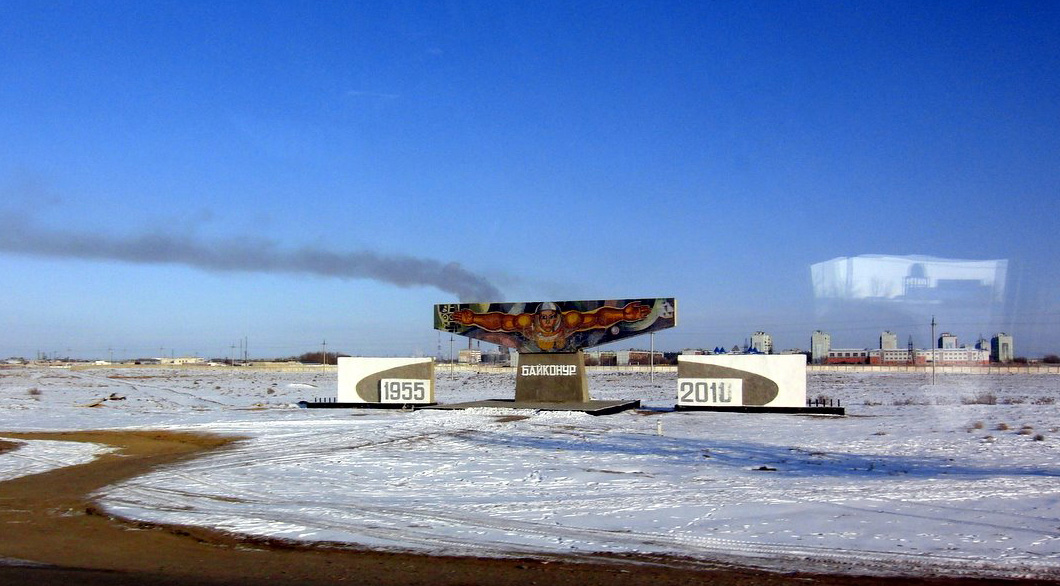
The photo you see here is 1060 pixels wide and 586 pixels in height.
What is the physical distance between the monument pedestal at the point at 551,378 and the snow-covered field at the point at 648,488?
6077mm

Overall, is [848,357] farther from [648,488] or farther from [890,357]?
[648,488]

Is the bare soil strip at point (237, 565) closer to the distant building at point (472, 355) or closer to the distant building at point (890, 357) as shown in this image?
the distant building at point (890, 357)

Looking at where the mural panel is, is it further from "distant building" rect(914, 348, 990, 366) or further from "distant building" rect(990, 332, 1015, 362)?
"distant building" rect(914, 348, 990, 366)

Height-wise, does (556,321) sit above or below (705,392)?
above

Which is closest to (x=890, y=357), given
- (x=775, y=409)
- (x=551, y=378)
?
(x=775, y=409)

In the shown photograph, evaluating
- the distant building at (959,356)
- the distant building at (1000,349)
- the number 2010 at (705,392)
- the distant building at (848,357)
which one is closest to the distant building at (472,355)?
the distant building at (848,357)

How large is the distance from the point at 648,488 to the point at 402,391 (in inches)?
937

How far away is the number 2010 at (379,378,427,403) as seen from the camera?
1458 inches

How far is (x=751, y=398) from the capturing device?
108 ft

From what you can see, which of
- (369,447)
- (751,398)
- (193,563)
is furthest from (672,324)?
(193,563)

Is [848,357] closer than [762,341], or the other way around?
[762,341]

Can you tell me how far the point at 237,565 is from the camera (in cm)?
954

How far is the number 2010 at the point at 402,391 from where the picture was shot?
1458 inches

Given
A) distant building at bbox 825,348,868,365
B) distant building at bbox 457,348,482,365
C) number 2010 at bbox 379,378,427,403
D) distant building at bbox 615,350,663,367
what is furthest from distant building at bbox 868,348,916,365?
distant building at bbox 457,348,482,365
